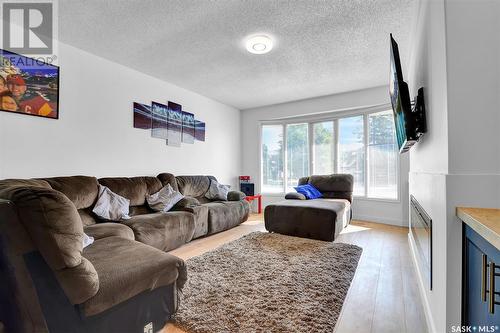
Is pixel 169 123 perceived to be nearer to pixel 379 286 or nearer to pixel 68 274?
pixel 68 274

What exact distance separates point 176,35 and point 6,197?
2300 millimetres

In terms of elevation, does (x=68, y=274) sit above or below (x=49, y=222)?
below

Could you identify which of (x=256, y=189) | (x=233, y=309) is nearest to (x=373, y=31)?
(x=233, y=309)

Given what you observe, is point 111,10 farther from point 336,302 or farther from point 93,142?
point 336,302

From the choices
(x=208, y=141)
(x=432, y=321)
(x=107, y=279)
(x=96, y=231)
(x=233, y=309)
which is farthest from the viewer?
(x=208, y=141)

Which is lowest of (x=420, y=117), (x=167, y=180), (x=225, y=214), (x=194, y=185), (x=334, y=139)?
(x=225, y=214)

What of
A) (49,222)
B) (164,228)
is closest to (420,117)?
(49,222)

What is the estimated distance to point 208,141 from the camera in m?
5.05

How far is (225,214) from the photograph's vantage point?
3.87 metres

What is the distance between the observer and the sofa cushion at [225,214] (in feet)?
11.9

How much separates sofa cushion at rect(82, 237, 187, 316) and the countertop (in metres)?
1.54

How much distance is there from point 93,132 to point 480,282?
379 centimetres

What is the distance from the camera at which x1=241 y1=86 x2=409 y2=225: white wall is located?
426 cm

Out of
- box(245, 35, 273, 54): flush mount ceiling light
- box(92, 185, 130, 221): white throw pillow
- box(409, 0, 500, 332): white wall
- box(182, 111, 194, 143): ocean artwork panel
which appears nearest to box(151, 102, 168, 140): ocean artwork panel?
box(182, 111, 194, 143): ocean artwork panel
